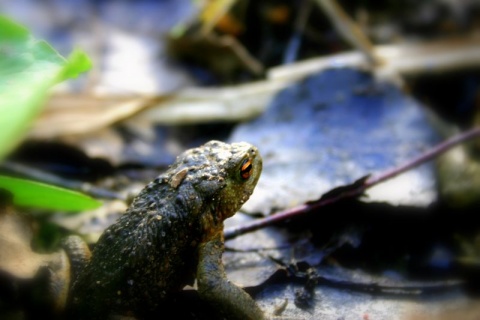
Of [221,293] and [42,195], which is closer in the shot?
[42,195]

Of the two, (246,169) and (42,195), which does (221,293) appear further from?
(42,195)

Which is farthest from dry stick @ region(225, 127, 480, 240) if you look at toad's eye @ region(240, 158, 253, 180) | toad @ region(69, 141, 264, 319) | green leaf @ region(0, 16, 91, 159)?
green leaf @ region(0, 16, 91, 159)

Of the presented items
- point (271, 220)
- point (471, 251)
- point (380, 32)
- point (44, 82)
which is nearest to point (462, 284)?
point (471, 251)

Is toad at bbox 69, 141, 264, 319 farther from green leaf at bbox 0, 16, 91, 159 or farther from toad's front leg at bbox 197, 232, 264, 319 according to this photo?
green leaf at bbox 0, 16, 91, 159

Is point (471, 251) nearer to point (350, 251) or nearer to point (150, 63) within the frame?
point (350, 251)

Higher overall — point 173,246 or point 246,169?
point 246,169

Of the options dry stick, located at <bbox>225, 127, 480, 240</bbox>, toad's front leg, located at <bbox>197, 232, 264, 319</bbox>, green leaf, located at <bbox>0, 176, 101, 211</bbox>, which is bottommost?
toad's front leg, located at <bbox>197, 232, 264, 319</bbox>

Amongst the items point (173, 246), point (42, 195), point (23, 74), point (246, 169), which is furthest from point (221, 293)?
point (23, 74)
